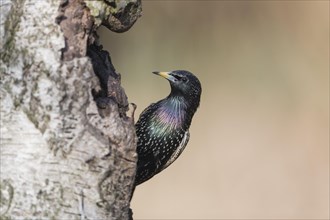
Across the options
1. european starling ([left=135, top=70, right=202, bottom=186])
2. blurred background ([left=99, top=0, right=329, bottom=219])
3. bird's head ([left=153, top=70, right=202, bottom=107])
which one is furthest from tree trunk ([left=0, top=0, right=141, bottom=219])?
blurred background ([left=99, top=0, right=329, bottom=219])

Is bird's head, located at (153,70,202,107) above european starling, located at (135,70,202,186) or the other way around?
above

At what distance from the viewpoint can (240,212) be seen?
642 centimetres

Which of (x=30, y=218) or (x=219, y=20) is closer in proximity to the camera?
(x=30, y=218)

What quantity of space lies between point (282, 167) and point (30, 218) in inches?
145

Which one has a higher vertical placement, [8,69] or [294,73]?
[8,69]

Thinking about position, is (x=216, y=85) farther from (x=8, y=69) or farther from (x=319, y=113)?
(x=8, y=69)

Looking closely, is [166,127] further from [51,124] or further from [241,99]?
[241,99]

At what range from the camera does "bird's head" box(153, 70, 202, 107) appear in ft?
13.8

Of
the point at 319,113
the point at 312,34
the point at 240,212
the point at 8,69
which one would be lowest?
the point at 240,212

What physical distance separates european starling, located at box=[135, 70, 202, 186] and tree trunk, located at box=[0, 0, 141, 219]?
115cm

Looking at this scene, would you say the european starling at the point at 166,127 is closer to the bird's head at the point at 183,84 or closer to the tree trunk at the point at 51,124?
the bird's head at the point at 183,84

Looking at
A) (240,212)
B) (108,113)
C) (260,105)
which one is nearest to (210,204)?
(240,212)

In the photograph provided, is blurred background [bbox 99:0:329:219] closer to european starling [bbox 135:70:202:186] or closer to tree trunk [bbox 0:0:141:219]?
european starling [bbox 135:70:202:186]

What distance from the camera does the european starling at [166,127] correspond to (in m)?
4.12
